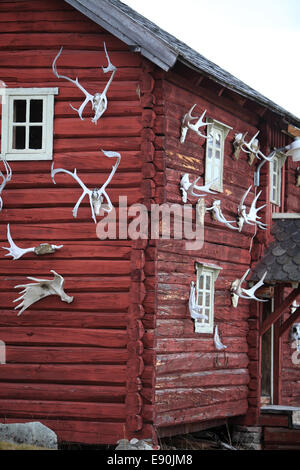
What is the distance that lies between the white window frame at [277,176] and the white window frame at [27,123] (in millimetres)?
5762

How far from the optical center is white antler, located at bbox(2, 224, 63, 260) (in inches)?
571

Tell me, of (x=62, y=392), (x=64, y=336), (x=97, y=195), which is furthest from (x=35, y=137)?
(x=62, y=392)

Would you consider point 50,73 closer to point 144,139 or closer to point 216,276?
point 144,139

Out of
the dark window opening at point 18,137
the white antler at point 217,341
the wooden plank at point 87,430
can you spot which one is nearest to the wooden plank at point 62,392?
the wooden plank at point 87,430

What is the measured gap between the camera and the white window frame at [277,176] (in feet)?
62.6

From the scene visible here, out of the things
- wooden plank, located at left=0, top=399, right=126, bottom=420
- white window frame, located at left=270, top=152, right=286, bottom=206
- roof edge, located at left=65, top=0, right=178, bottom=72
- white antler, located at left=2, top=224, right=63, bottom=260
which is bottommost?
wooden plank, located at left=0, top=399, right=126, bottom=420

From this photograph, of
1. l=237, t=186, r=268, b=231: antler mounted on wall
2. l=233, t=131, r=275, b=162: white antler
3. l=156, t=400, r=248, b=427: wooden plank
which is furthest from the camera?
l=237, t=186, r=268, b=231: antler mounted on wall

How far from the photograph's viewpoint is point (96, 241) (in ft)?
47.4

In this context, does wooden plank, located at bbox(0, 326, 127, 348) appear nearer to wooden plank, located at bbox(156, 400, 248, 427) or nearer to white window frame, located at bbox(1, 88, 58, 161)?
wooden plank, located at bbox(156, 400, 248, 427)

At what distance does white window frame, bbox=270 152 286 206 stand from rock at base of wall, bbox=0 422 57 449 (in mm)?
7124

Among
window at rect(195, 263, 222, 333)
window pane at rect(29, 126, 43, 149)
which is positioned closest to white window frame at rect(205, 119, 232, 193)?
window at rect(195, 263, 222, 333)

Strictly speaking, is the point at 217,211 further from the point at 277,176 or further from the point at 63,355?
the point at 63,355

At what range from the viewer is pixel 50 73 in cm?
1482

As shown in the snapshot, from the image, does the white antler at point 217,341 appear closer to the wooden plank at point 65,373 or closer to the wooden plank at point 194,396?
the wooden plank at point 194,396
